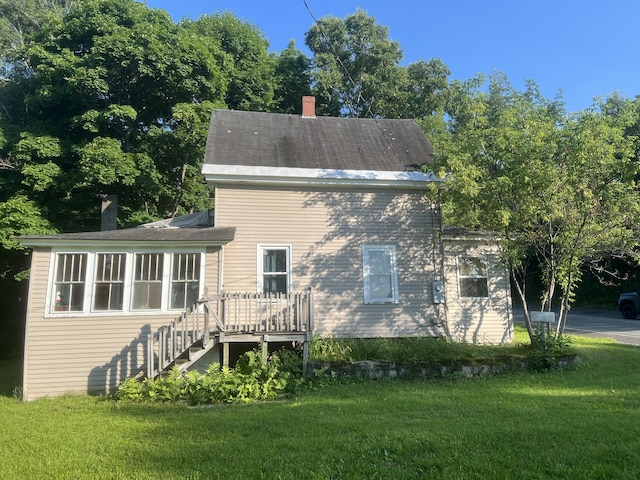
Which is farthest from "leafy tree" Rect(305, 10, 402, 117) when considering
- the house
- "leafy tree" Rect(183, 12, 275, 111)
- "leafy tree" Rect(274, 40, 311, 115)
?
the house

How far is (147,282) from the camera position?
8945mm

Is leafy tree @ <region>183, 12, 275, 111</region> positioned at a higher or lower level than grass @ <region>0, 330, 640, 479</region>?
higher

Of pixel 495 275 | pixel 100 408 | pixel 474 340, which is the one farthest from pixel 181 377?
pixel 495 275

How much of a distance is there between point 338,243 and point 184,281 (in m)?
3.85

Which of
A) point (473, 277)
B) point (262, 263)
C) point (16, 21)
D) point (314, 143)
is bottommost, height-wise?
point (473, 277)

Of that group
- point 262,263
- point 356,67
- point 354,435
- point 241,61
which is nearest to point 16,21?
point 241,61

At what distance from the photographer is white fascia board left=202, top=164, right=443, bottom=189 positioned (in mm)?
10047

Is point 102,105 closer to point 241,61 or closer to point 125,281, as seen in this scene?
point 241,61

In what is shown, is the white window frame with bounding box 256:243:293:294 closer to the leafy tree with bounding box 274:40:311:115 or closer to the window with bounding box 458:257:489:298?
the window with bounding box 458:257:489:298

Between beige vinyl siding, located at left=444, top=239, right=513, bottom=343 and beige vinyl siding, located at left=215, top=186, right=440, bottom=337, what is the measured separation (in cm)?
88

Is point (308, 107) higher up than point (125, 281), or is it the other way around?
point (308, 107)

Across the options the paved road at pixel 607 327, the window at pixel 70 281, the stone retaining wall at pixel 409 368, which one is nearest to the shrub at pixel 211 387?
the stone retaining wall at pixel 409 368

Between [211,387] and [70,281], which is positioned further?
[70,281]

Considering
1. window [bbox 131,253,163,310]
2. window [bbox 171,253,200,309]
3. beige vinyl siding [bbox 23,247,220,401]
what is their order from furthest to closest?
1. window [bbox 171,253,200,309]
2. window [bbox 131,253,163,310]
3. beige vinyl siding [bbox 23,247,220,401]
